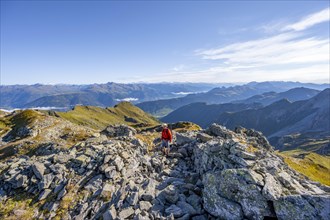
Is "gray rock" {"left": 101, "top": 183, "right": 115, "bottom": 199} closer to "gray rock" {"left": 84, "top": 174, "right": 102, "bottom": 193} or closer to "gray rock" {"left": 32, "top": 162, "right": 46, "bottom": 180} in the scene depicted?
"gray rock" {"left": 84, "top": 174, "right": 102, "bottom": 193}

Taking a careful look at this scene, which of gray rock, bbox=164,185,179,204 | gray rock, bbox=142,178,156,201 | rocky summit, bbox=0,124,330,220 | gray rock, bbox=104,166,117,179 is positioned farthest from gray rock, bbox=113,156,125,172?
gray rock, bbox=164,185,179,204

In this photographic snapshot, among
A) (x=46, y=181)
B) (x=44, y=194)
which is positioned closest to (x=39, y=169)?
(x=46, y=181)

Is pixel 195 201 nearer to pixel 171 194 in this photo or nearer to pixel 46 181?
pixel 171 194

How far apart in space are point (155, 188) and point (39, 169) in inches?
448

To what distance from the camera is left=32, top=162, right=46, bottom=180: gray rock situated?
852 inches

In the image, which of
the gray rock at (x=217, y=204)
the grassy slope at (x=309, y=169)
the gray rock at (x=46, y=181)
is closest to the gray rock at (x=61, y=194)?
the gray rock at (x=46, y=181)

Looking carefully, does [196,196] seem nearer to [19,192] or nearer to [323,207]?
[323,207]

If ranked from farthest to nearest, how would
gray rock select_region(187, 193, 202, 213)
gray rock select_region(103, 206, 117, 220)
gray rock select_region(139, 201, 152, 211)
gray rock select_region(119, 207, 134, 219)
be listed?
gray rock select_region(187, 193, 202, 213) < gray rock select_region(139, 201, 152, 211) < gray rock select_region(103, 206, 117, 220) < gray rock select_region(119, 207, 134, 219)

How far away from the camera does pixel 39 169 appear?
2200cm

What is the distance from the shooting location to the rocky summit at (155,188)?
16.7 metres

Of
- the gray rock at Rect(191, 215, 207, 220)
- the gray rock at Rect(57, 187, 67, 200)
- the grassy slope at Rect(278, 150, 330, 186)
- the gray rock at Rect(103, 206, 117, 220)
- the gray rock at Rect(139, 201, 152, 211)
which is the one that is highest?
the gray rock at Rect(57, 187, 67, 200)

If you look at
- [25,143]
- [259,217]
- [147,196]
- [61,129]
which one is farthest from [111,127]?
[259,217]

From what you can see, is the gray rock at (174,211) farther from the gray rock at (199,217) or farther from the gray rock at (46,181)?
the gray rock at (46,181)

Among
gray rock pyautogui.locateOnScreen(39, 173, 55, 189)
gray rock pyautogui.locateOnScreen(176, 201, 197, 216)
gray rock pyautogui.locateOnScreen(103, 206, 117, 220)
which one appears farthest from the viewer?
gray rock pyautogui.locateOnScreen(39, 173, 55, 189)
